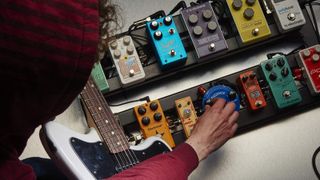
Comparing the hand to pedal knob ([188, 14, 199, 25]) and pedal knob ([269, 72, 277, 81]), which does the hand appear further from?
pedal knob ([188, 14, 199, 25])

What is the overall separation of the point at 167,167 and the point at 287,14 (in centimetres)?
81

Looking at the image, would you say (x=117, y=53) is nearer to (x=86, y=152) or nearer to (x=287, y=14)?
(x=86, y=152)

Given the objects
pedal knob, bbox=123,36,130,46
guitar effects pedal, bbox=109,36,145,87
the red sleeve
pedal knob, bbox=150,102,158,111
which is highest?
pedal knob, bbox=123,36,130,46

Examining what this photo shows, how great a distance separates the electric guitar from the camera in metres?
1.18

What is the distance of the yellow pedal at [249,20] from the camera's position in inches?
61.2

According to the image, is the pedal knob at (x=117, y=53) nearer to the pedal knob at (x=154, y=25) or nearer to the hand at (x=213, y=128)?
the pedal knob at (x=154, y=25)

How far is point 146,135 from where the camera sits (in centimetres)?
152

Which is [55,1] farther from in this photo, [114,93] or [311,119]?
[311,119]

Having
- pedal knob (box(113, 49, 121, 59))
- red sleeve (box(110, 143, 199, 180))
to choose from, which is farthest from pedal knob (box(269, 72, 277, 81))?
pedal knob (box(113, 49, 121, 59))

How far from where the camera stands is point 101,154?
133cm

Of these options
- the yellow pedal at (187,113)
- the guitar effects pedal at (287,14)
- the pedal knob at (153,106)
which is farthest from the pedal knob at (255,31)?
the pedal knob at (153,106)

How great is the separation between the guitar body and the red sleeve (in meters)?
0.16

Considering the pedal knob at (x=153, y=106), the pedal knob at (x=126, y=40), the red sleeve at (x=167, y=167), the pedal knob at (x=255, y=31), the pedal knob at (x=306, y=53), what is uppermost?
the pedal knob at (x=126, y=40)

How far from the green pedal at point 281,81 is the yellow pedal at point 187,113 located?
31cm
